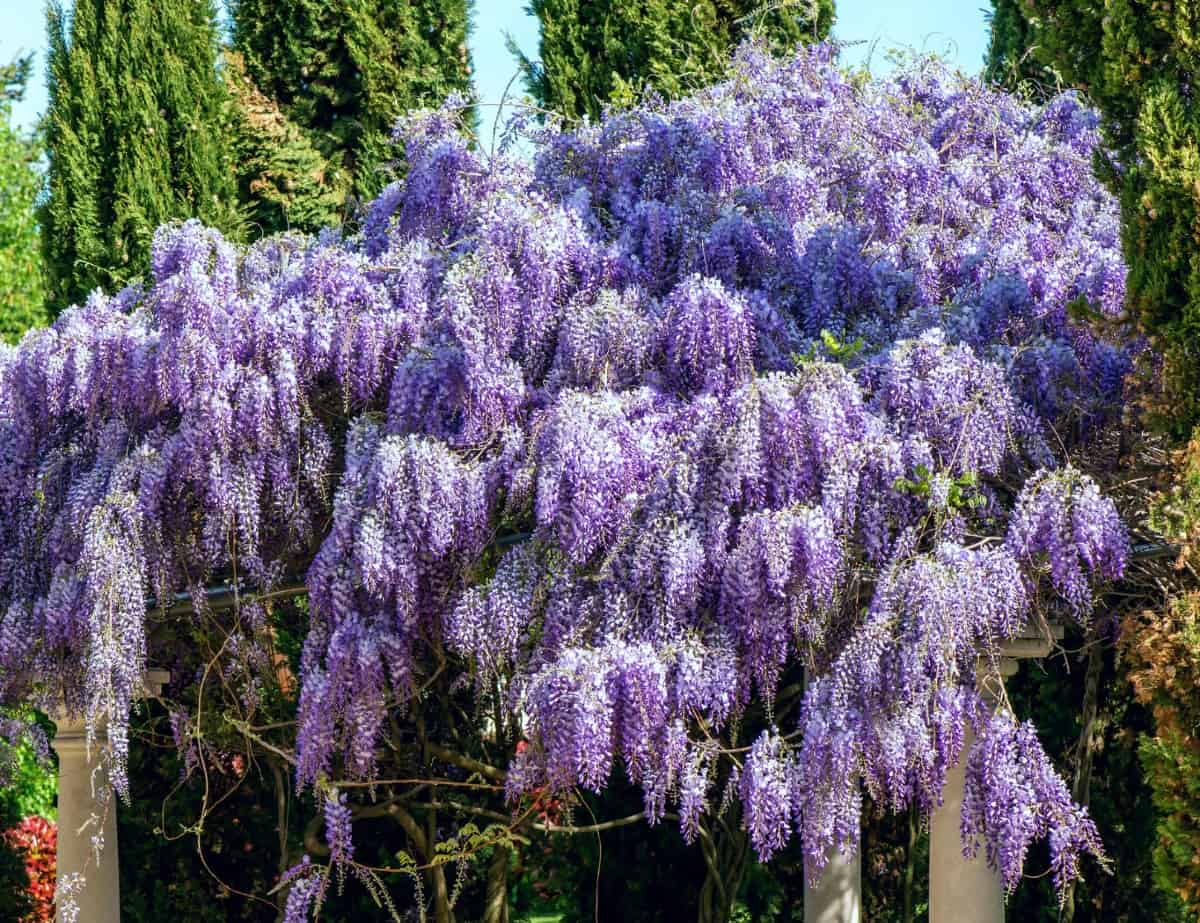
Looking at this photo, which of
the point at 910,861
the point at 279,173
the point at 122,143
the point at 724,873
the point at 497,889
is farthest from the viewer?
the point at 279,173

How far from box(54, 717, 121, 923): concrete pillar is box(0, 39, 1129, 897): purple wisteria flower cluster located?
33.2 inches

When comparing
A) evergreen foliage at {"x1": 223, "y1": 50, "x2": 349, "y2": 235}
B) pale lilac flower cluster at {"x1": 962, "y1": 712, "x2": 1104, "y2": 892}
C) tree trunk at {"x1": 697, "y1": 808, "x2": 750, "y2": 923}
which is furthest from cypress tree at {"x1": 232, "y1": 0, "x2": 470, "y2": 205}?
pale lilac flower cluster at {"x1": 962, "y1": 712, "x2": 1104, "y2": 892}

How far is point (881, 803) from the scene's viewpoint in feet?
19.9

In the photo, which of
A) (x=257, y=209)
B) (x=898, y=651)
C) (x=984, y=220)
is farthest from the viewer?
(x=257, y=209)

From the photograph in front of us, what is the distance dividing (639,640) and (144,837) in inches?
201

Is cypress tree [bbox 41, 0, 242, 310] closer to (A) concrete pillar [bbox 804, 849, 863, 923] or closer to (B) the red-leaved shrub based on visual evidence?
(B) the red-leaved shrub

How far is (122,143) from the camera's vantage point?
10.2 m

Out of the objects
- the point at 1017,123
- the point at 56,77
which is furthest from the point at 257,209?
the point at 1017,123

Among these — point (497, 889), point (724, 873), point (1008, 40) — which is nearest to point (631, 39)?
point (1008, 40)

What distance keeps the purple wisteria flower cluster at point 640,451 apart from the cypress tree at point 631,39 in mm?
2432

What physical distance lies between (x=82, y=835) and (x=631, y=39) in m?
5.82

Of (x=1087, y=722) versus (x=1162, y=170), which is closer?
(x=1162, y=170)

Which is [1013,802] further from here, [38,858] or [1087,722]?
[38,858]

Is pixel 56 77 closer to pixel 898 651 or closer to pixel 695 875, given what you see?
pixel 695 875
